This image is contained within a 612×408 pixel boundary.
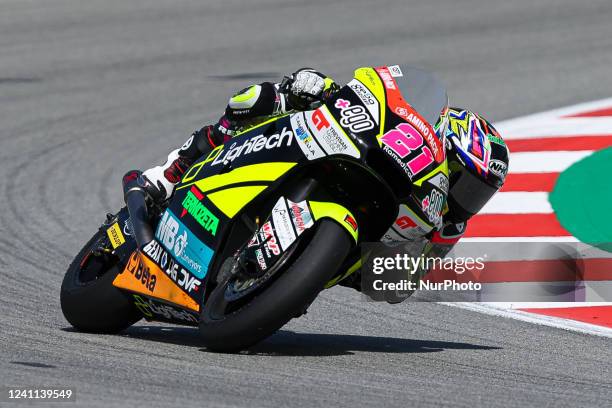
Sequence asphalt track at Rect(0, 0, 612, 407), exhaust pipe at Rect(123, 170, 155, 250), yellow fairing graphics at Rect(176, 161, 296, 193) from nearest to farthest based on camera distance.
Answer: asphalt track at Rect(0, 0, 612, 407), yellow fairing graphics at Rect(176, 161, 296, 193), exhaust pipe at Rect(123, 170, 155, 250)

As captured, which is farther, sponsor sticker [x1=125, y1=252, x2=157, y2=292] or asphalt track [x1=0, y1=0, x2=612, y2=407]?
sponsor sticker [x1=125, y1=252, x2=157, y2=292]

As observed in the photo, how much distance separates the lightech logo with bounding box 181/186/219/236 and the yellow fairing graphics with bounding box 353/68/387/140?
33.5 inches

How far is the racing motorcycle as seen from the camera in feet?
16.6

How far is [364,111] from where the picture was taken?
5270 millimetres

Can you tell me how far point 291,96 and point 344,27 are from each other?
10424 mm

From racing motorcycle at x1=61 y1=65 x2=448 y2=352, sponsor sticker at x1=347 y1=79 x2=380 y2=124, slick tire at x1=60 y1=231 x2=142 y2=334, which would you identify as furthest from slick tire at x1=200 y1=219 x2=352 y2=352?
slick tire at x1=60 y1=231 x2=142 y2=334

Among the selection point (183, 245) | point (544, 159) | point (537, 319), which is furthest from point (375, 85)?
point (544, 159)

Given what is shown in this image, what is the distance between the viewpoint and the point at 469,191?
5.71m

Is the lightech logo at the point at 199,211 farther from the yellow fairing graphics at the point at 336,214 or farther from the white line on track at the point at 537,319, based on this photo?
the white line on track at the point at 537,319

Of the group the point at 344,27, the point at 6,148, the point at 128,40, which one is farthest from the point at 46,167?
the point at 344,27

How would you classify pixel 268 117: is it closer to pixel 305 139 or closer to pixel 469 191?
pixel 305 139

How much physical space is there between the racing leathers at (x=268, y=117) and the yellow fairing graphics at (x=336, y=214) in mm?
312

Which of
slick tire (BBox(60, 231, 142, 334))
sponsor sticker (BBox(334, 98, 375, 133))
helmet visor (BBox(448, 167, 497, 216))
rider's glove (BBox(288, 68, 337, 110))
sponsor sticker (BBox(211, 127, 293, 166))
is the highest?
rider's glove (BBox(288, 68, 337, 110))

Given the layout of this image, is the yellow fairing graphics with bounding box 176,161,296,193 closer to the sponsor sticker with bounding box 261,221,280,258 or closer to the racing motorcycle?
the racing motorcycle
